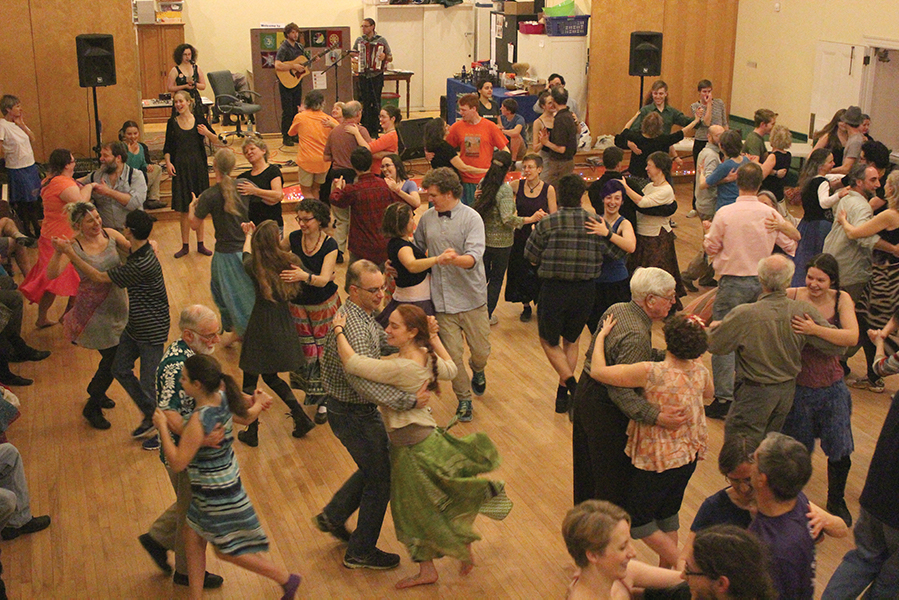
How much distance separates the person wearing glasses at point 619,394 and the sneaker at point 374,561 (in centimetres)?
104

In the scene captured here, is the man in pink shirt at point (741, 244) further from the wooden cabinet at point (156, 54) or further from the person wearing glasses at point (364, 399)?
the wooden cabinet at point (156, 54)

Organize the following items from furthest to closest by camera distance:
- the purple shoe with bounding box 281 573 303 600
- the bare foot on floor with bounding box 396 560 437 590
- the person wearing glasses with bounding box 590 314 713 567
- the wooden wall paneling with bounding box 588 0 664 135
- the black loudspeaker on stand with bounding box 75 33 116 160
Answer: the wooden wall paneling with bounding box 588 0 664 135 < the black loudspeaker on stand with bounding box 75 33 116 160 < the bare foot on floor with bounding box 396 560 437 590 < the purple shoe with bounding box 281 573 303 600 < the person wearing glasses with bounding box 590 314 713 567

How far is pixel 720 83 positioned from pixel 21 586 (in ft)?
37.9

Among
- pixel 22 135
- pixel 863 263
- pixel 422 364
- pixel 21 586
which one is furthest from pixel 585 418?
pixel 22 135

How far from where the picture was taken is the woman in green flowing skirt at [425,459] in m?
3.90

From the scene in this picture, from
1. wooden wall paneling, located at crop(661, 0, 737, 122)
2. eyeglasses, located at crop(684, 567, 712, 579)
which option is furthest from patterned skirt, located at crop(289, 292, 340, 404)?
wooden wall paneling, located at crop(661, 0, 737, 122)

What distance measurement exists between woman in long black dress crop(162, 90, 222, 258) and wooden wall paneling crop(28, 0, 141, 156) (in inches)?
114

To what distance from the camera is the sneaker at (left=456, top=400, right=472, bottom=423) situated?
5.77 metres

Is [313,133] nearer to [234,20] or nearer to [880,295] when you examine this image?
[880,295]

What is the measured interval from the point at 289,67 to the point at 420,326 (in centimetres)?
901

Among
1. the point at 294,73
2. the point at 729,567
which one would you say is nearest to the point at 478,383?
the point at 729,567

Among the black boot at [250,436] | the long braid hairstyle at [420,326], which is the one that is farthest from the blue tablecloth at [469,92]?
the long braid hairstyle at [420,326]

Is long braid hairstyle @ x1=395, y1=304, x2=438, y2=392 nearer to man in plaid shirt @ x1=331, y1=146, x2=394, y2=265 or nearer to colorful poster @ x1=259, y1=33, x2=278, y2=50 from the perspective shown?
man in plaid shirt @ x1=331, y1=146, x2=394, y2=265

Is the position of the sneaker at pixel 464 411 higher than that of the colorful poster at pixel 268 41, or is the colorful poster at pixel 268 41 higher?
the colorful poster at pixel 268 41
